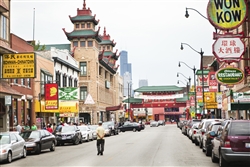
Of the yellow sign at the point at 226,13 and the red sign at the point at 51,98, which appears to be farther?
the red sign at the point at 51,98

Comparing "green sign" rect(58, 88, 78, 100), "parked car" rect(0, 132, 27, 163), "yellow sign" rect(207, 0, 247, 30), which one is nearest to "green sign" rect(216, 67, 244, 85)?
"yellow sign" rect(207, 0, 247, 30)

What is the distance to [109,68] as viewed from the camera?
100m

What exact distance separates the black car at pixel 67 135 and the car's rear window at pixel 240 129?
19.5m

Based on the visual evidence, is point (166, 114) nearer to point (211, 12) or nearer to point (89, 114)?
point (89, 114)

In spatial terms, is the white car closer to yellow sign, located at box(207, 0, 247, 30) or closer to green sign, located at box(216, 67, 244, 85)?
green sign, located at box(216, 67, 244, 85)

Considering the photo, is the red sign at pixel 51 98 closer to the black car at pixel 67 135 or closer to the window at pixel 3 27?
the window at pixel 3 27

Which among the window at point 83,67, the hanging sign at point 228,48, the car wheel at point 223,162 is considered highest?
the window at point 83,67

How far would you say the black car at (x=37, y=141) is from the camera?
2442 cm

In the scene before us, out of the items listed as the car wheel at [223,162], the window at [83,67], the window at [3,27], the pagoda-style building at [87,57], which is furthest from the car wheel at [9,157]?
the window at [83,67]

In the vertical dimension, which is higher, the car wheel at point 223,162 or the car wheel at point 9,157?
the car wheel at point 223,162

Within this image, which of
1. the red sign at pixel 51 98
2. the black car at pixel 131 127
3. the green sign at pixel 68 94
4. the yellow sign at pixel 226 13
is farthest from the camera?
the black car at pixel 131 127

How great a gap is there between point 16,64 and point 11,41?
4786 millimetres

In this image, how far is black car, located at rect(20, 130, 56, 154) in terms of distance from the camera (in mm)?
24422

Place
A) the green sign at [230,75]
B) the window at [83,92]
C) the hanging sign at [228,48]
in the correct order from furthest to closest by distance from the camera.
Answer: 1. the window at [83,92]
2. the green sign at [230,75]
3. the hanging sign at [228,48]
